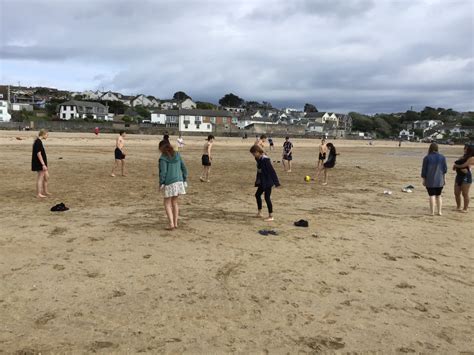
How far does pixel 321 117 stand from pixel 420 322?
138 metres

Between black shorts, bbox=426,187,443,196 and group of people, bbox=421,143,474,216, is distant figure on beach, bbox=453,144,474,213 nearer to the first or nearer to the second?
group of people, bbox=421,143,474,216

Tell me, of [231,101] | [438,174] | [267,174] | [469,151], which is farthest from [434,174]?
[231,101]

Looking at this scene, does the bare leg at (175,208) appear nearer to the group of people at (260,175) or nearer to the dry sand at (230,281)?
the group of people at (260,175)

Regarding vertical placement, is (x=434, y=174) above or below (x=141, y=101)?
below

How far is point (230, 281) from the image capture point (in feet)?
16.4

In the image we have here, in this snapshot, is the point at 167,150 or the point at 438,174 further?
the point at 438,174

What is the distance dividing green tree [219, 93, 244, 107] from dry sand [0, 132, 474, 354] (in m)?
157

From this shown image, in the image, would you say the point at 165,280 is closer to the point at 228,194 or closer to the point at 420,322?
the point at 420,322

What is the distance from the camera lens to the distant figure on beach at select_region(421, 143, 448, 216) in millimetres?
9250

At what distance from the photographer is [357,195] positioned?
1223 centimetres

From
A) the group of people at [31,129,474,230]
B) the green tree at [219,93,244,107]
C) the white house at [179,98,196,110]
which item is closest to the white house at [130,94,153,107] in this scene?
the white house at [179,98,196,110]

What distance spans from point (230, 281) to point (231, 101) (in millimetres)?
162653

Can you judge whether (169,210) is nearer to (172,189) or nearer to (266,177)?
(172,189)

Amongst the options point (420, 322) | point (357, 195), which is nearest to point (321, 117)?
point (357, 195)
